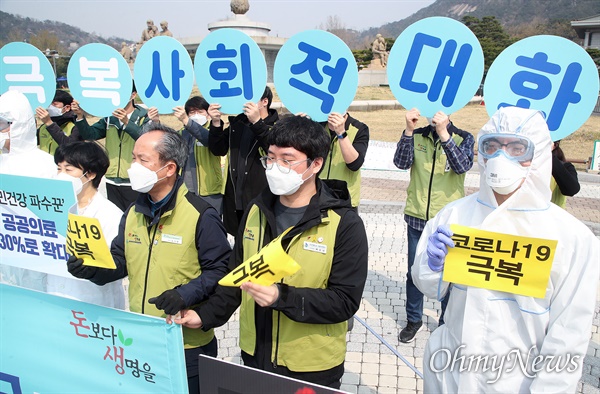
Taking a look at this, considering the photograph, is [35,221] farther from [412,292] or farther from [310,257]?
[412,292]

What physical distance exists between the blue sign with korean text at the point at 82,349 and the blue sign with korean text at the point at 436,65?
2.50 m

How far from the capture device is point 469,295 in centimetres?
200

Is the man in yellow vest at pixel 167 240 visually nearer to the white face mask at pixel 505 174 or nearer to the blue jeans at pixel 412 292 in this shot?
the white face mask at pixel 505 174

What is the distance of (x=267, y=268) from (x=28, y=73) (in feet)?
16.7

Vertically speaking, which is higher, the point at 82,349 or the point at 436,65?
the point at 436,65

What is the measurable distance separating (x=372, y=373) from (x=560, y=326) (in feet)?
7.34

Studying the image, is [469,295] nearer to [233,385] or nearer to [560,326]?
[560,326]

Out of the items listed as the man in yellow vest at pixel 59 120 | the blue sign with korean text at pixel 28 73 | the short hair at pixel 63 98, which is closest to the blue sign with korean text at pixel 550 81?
the blue sign with korean text at pixel 28 73

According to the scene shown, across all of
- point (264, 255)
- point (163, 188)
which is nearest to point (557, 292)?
point (264, 255)

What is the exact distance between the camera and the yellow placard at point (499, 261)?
1.83m

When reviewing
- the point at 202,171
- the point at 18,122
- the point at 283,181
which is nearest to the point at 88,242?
the point at 283,181

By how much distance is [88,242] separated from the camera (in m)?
2.41

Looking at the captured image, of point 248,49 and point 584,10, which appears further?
point 584,10

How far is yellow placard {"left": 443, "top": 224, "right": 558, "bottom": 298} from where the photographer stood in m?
1.83
